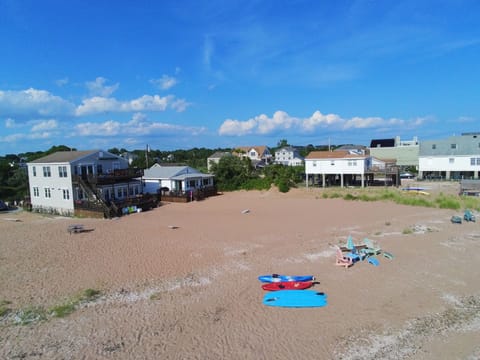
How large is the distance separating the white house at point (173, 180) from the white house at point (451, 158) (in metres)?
34.5

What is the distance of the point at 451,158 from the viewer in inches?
1791

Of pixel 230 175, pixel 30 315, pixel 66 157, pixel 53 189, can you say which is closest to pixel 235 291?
pixel 30 315

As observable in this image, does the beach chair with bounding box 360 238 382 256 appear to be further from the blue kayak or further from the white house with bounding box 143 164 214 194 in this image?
the white house with bounding box 143 164 214 194

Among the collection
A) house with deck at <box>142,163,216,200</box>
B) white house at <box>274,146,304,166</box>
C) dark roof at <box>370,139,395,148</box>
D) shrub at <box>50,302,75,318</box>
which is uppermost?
dark roof at <box>370,139,395,148</box>

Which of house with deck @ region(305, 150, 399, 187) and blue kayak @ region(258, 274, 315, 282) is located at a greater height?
house with deck @ region(305, 150, 399, 187)

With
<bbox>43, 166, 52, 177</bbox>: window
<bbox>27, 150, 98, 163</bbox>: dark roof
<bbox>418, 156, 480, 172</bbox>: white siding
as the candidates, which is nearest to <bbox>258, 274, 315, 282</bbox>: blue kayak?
<bbox>27, 150, 98, 163</bbox>: dark roof

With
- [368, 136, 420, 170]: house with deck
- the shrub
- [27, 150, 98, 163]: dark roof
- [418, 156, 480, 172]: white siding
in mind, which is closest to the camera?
the shrub

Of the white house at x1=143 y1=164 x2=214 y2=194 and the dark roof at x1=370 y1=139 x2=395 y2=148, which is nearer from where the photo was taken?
the white house at x1=143 y1=164 x2=214 y2=194

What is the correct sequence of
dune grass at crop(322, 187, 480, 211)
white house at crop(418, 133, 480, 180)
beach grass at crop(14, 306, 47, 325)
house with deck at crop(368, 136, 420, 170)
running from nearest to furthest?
beach grass at crop(14, 306, 47, 325), dune grass at crop(322, 187, 480, 211), white house at crop(418, 133, 480, 180), house with deck at crop(368, 136, 420, 170)

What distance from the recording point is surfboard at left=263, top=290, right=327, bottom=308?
1049 cm

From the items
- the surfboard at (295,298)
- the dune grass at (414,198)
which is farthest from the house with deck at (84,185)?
the dune grass at (414,198)

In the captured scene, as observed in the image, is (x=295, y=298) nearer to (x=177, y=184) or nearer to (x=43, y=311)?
(x=43, y=311)

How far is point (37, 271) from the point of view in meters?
13.9

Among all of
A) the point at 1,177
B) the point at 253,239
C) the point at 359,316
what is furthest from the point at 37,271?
the point at 1,177
